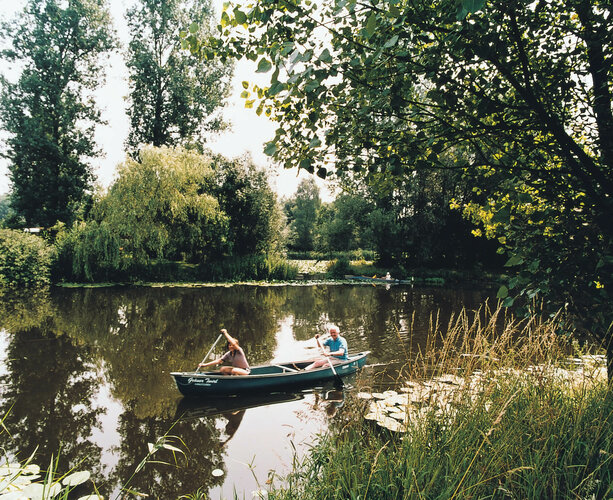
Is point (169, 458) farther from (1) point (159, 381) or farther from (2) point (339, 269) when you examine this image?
(2) point (339, 269)

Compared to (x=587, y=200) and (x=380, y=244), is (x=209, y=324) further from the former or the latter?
(x=380, y=244)

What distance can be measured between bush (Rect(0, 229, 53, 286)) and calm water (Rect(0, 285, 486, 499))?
2720 millimetres

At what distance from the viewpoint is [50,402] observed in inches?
261

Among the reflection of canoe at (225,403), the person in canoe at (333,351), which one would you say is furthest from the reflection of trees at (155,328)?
the person in canoe at (333,351)

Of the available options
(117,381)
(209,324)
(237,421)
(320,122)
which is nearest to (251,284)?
(209,324)

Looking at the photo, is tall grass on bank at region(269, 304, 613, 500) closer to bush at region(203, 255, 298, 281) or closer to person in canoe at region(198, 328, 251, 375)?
person in canoe at region(198, 328, 251, 375)

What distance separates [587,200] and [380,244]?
28036 millimetres

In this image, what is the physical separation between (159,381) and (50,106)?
24.7 meters

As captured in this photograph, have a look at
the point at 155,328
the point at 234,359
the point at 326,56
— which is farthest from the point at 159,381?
the point at 326,56

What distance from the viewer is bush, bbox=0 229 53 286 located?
59.4 ft

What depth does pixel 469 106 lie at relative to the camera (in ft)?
9.45

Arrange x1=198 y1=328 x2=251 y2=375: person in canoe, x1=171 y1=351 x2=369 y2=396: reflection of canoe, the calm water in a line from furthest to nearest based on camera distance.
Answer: x1=198 y1=328 x2=251 y2=375: person in canoe < x1=171 y1=351 x2=369 y2=396: reflection of canoe < the calm water

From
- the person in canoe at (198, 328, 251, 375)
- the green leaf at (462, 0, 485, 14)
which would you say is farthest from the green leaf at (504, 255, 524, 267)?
the person in canoe at (198, 328, 251, 375)

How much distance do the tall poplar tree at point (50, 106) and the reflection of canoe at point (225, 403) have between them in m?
21.6
